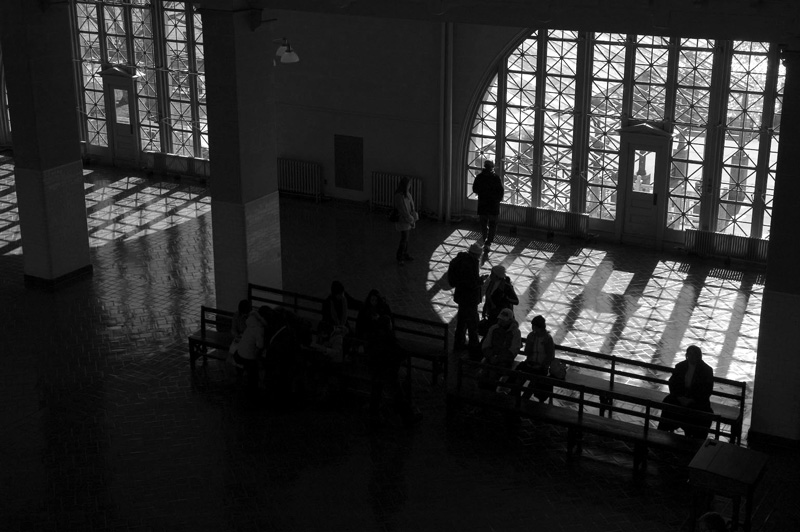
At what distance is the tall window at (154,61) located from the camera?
24891 mm

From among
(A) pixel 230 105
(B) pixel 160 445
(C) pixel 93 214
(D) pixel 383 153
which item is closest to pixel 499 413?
(B) pixel 160 445

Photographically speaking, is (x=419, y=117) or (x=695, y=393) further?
(x=419, y=117)

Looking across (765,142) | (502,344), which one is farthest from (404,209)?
(765,142)

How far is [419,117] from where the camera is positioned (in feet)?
71.7

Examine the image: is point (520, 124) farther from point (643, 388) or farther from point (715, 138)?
point (643, 388)

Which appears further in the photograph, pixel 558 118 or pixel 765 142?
pixel 558 118

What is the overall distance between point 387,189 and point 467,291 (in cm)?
805

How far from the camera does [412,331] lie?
14.5m

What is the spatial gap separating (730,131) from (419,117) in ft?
20.7

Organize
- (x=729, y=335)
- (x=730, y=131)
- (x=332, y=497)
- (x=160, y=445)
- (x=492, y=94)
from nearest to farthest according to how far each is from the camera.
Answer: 1. (x=332, y=497)
2. (x=160, y=445)
3. (x=729, y=335)
4. (x=730, y=131)
5. (x=492, y=94)

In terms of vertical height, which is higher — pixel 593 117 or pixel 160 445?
pixel 593 117

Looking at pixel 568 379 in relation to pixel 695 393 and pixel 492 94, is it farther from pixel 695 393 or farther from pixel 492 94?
pixel 492 94

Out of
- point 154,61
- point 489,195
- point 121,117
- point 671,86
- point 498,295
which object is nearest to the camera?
point 498,295

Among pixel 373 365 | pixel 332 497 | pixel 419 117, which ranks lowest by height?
pixel 332 497
